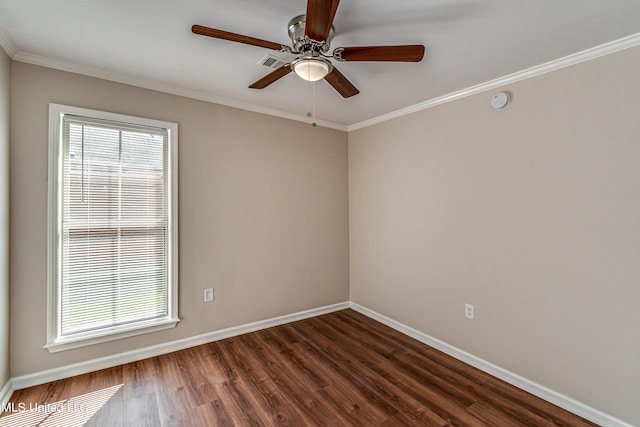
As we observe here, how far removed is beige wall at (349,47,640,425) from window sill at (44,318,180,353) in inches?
93.4

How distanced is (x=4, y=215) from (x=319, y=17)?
241 centimetres

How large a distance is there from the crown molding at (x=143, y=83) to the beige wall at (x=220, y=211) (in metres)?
0.05

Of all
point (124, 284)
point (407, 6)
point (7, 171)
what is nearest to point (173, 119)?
point (7, 171)

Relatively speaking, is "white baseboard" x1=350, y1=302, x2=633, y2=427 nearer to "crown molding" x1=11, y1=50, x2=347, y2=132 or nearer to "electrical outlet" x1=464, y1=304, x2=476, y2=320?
"electrical outlet" x1=464, y1=304, x2=476, y2=320

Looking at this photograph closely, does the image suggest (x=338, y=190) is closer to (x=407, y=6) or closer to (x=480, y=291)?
(x=480, y=291)

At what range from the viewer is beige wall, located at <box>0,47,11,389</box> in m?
1.95

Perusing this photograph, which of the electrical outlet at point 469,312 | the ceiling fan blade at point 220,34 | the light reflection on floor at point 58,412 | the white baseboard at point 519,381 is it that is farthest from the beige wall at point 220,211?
the electrical outlet at point 469,312

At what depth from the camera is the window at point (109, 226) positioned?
225 centimetres

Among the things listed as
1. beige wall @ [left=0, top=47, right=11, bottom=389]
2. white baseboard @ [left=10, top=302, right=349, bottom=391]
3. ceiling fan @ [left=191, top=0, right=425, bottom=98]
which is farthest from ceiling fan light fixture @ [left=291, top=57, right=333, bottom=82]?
white baseboard @ [left=10, top=302, right=349, bottom=391]

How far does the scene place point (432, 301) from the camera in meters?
2.90

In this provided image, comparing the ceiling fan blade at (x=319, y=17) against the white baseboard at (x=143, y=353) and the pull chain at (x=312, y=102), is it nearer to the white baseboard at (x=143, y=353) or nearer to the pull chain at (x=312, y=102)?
the pull chain at (x=312, y=102)

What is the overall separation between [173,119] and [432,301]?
3018mm

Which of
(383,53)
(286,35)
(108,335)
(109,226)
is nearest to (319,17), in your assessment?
(383,53)
